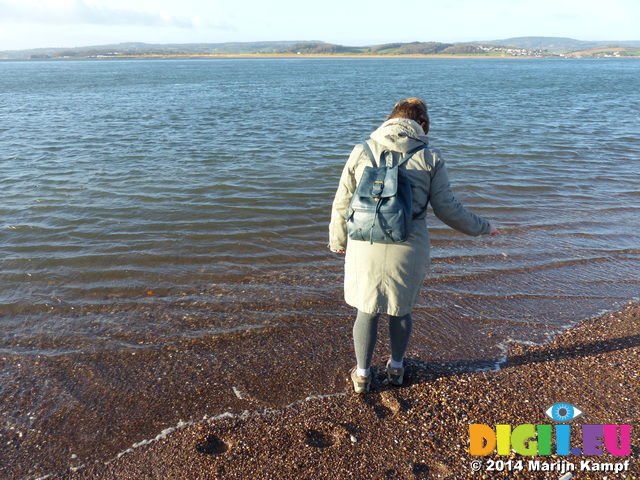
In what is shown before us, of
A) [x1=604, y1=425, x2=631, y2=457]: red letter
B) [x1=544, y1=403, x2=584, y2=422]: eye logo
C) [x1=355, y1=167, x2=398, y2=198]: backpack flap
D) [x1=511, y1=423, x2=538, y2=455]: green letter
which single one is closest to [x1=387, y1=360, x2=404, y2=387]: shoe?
[x1=511, y1=423, x2=538, y2=455]: green letter

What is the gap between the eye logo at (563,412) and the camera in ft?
12.0

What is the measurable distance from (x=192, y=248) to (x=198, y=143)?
9.79 m

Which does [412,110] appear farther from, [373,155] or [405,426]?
[405,426]

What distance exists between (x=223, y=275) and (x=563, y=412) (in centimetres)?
466

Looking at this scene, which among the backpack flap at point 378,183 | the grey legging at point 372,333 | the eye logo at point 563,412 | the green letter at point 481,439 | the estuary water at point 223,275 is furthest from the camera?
the estuary water at point 223,275

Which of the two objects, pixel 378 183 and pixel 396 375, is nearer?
pixel 378 183

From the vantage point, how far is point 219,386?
4.24 m

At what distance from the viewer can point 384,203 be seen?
3201 millimetres

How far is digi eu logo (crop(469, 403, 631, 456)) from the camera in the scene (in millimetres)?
3352

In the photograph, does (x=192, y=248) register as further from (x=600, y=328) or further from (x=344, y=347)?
(x=600, y=328)

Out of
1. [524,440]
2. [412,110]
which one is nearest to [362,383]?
[524,440]

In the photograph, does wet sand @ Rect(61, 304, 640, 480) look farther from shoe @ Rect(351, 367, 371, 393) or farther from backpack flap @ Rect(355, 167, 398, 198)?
backpack flap @ Rect(355, 167, 398, 198)

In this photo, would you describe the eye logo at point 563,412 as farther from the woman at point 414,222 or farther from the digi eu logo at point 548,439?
the woman at point 414,222

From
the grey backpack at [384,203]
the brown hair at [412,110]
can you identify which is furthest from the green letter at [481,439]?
the brown hair at [412,110]
